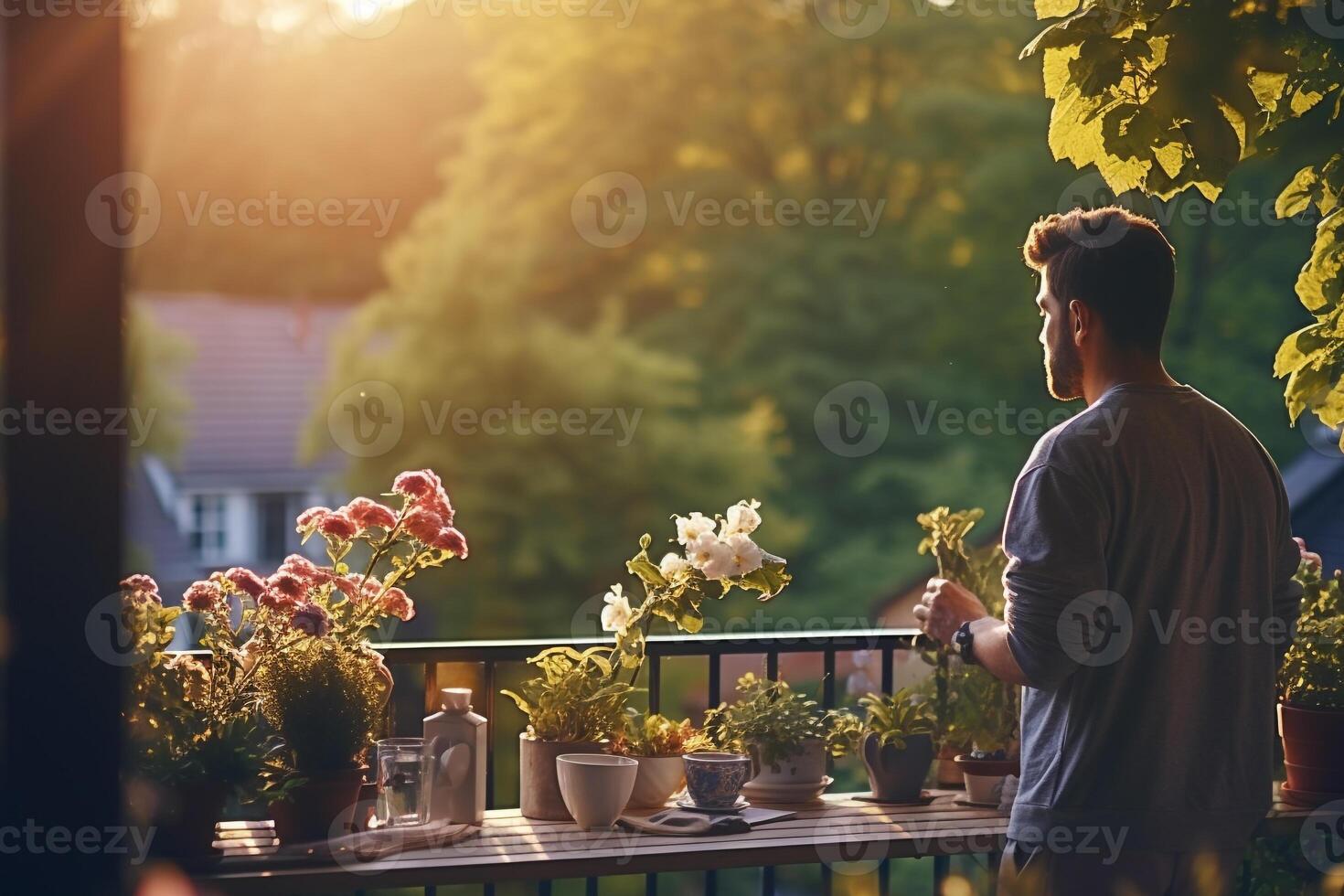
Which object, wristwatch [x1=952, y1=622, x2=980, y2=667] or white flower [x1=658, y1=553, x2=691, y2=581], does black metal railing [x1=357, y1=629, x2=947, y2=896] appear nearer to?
white flower [x1=658, y1=553, x2=691, y2=581]

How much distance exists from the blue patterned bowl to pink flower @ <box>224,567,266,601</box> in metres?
0.81

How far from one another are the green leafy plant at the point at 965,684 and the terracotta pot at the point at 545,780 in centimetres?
73

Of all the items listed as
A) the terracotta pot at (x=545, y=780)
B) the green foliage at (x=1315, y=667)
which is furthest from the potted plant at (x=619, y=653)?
the green foliage at (x=1315, y=667)

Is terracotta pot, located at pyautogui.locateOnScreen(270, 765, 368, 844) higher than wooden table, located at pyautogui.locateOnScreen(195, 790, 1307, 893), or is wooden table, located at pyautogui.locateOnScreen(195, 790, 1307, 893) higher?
terracotta pot, located at pyautogui.locateOnScreen(270, 765, 368, 844)

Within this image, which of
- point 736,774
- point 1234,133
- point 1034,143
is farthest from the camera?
point 1034,143

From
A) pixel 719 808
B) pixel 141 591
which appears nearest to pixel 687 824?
pixel 719 808

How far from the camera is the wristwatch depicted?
6.99 feet

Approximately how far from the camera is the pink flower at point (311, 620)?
7.29 ft

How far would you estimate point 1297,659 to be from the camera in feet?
8.82

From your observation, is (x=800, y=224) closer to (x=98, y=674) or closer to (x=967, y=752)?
(x=967, y=752)

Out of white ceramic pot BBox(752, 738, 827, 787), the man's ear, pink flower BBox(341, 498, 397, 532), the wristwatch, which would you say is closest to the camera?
the man's ear

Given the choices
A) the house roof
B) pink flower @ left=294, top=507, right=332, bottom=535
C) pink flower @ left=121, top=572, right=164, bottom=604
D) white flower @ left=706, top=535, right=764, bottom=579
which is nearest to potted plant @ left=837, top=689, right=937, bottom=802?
white flower @ left=706, top=535, right=764, bottom=579

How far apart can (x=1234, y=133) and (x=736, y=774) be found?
1329mm

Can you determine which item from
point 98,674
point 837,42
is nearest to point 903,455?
point 837,42
